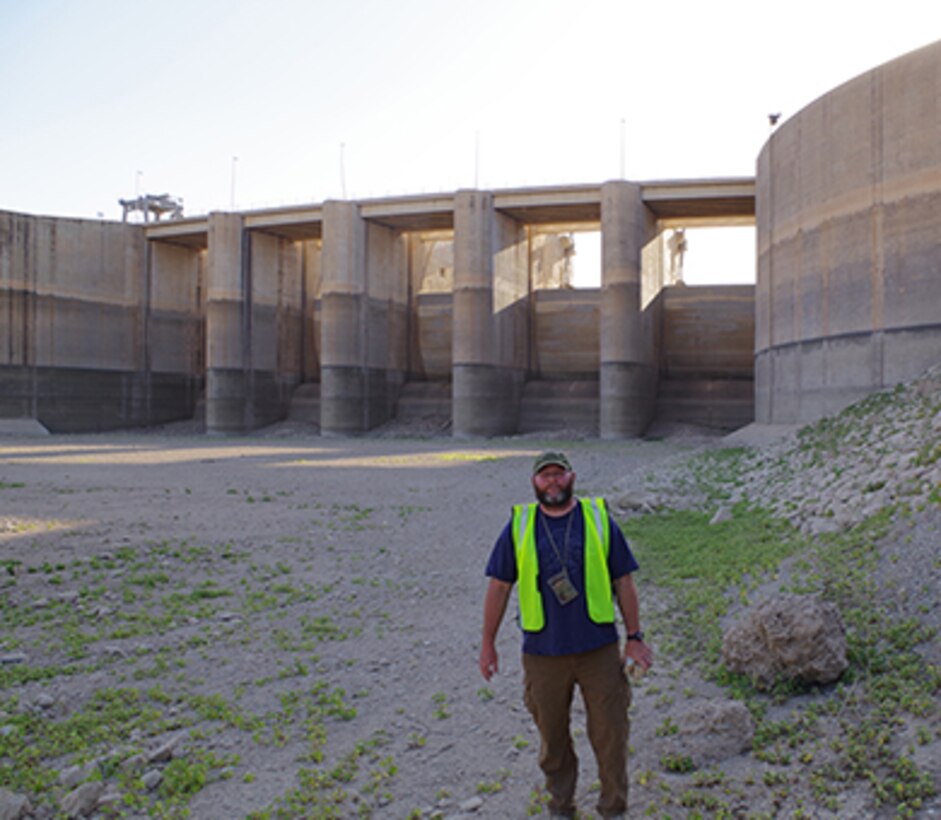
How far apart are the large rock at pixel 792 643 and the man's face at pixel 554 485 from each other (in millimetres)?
2227

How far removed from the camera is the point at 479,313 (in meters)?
35.3

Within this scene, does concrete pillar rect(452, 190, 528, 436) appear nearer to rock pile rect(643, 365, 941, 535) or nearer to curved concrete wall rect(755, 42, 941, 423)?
curved concrete wall rect(755, 42, 941, 423)

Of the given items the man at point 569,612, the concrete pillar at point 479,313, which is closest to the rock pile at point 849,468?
the man at point 569,612

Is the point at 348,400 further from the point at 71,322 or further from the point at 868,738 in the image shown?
the point at 868,738

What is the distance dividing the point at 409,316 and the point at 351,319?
4.83m

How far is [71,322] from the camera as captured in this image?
39781mm

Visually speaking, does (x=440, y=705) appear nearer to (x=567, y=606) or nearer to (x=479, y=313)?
(x=567, y=606)

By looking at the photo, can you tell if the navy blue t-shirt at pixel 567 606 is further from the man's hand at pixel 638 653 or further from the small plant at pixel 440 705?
the small plant at pixel 440 705

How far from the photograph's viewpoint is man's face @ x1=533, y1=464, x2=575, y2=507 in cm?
353

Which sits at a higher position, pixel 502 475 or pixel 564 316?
pixel 564 316

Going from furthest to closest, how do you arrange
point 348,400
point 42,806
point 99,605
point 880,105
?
point 348,400 < point 880,105 < point 99,605 < point 42,806

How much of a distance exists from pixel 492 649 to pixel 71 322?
4194 centimetres

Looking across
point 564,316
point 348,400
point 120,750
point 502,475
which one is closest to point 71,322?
point 348,400

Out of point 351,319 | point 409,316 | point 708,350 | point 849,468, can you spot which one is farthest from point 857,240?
point 409,316
